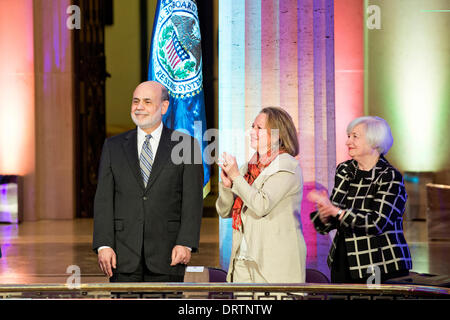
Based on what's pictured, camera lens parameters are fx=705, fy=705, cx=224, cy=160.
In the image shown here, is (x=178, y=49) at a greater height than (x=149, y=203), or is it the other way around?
(x=178, y=49)

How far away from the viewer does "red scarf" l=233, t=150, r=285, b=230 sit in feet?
9.78

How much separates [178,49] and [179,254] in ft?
6.81

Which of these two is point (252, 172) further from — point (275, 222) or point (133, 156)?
point (133, 156)

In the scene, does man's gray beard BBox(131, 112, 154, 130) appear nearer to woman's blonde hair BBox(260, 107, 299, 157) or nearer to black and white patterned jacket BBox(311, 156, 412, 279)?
woman's blonde hair BBox(260, 107, 299, 157)

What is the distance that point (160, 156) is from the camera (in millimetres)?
3062

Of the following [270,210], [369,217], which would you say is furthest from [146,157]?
[369,217]

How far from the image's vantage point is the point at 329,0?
464cm

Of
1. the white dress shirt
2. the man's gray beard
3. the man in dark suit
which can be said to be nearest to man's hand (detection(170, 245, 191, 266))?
the man in dark suit

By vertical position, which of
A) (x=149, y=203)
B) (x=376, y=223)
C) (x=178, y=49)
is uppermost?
(x=178, y=49)

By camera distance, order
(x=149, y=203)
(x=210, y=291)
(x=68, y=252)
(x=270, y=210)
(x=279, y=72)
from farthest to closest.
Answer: (x=68, y=252)
(x=279, y=72)
(x=149, y=203)
(x=270, y=210)
(x=210, y=291)

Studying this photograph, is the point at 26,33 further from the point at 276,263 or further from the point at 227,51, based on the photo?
the point at 276,263

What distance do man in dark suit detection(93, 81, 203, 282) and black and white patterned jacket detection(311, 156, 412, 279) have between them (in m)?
0.60
